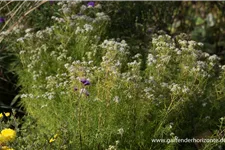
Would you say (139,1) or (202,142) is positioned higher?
(139,1)

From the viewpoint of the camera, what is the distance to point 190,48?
3234 millimetres

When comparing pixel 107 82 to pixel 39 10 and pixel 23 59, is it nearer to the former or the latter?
pixel 23 59

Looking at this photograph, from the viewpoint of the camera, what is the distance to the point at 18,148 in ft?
8.05

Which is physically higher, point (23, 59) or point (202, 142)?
point (23, 59)

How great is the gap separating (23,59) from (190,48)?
1.34 meters

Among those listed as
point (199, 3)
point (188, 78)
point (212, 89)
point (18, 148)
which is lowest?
point (199, 3)

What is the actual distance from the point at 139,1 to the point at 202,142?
2.02 m

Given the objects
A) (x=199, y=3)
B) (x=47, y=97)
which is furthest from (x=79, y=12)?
(x=199, y=3)

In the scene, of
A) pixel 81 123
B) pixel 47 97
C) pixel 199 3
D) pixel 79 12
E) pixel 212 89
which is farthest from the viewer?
pixel 199 3

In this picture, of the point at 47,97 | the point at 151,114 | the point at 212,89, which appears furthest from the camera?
the point at 212,89

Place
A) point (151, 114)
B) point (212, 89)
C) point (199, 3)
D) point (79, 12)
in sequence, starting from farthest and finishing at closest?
1. point (199, 3)
2. point (79, 12)
3. point (212, 89)
4. point (151, 114)

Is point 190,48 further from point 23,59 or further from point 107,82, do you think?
point 23,59

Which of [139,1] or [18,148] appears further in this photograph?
[139,1]

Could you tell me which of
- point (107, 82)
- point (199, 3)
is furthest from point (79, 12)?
point (199, 3)
